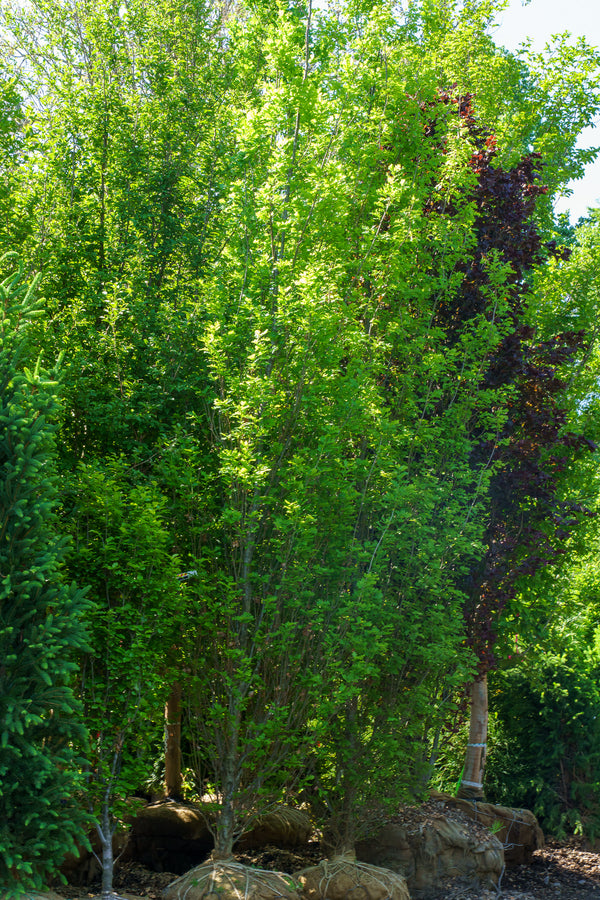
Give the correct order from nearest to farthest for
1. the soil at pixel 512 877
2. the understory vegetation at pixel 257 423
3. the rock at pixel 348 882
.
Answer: the understory vegetation at pixel 257 423 → the rock at pixel 348 882 → the soil at pixel 512 877

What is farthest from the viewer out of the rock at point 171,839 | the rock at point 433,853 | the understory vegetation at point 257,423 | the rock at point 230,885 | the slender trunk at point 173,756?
the slender trunk at point 173,756

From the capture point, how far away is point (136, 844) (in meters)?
8.13

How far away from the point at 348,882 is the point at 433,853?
1909 mm

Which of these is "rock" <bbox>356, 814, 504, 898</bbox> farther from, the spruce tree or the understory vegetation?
the spruce tree

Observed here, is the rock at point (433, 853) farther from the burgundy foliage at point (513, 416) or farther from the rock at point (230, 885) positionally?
the rock at point (230, 885)

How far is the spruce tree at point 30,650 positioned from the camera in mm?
4680

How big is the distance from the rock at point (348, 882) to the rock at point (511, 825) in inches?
113

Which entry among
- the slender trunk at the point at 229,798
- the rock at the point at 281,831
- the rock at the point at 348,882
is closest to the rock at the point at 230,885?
the slender trunk at the point at 229,798

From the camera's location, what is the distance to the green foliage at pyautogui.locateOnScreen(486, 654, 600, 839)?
11484 millimetres

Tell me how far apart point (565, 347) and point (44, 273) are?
5.84m

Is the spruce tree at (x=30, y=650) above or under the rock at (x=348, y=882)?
above

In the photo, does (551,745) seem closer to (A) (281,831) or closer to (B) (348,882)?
(A) (281,831)

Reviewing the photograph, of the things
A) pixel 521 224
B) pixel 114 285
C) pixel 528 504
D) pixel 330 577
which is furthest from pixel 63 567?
pixel 521 224

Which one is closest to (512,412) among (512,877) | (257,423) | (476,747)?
(257,423)
